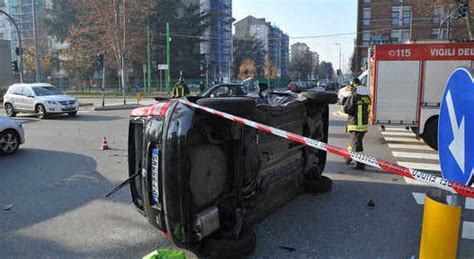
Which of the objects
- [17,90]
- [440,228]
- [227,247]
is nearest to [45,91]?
[17,90]

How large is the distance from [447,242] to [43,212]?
4.92 metres

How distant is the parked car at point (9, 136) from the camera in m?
9.92

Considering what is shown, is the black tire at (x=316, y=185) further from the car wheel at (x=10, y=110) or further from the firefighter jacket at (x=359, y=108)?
the car wheel at (x=10, y=110)

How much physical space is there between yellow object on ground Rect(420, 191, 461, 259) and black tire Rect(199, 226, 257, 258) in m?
1.61

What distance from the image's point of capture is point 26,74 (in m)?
69.9

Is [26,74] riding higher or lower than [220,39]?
lower

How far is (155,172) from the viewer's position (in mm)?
3701

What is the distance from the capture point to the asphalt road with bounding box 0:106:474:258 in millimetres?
4297

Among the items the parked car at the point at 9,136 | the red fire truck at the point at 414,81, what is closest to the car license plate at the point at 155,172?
the parked car at the point at 9,136

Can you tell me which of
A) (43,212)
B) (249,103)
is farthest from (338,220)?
(43,212)

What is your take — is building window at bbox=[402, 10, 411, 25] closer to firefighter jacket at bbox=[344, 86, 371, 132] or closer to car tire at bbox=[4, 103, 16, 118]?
car tire at bbox=[4, 103, 16, 118]

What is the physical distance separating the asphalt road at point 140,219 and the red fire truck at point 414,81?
299 centimetres

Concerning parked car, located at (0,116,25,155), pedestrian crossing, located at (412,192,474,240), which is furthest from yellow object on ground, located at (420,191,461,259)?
parked car, located at (0,116,25,155)

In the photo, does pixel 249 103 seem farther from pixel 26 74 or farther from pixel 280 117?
pixel 26 74
